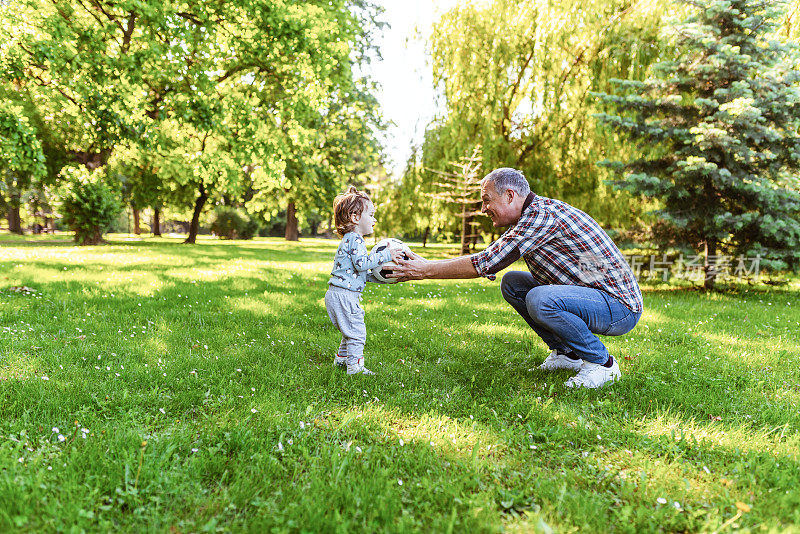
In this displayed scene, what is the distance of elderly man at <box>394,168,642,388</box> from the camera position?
3.67 m

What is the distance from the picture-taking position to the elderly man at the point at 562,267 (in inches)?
145

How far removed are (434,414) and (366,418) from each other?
492 mm

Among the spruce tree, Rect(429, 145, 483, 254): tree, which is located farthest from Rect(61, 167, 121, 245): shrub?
the spruce tree

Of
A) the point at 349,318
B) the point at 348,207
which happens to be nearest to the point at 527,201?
the point at 348,207

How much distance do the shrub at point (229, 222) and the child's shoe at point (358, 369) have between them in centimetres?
3689

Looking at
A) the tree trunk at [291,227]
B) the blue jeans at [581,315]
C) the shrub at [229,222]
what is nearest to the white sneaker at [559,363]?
the blue jeans at [581,315]

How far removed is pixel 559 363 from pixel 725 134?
7182mm

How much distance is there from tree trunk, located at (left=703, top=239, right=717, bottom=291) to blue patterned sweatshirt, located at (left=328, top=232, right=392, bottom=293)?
8.92 m

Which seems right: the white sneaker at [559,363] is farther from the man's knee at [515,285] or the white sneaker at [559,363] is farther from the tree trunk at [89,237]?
the tree trunk at [89,237]

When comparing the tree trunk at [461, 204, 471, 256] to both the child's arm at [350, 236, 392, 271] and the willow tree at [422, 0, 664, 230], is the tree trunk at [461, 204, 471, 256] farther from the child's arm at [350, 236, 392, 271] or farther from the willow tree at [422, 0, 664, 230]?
the child's arm at [350, 236, 392, 271]

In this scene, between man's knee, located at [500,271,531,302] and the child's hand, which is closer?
the child's hand

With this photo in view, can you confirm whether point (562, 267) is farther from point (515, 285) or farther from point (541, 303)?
point (515, 285)

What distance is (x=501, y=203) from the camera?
3781 millimetres

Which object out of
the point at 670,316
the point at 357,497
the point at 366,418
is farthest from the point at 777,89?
the point at 357,497
